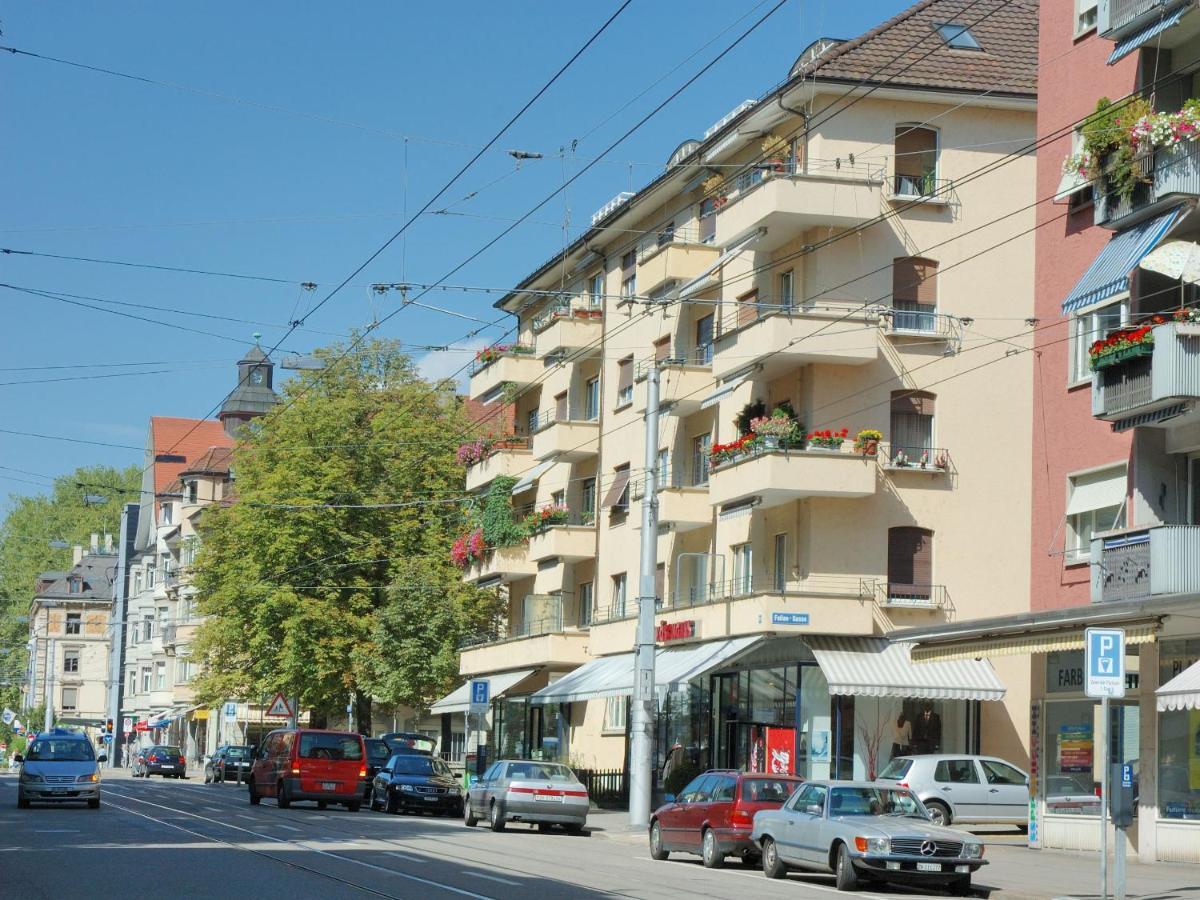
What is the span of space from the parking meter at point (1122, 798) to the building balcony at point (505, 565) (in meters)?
35.2

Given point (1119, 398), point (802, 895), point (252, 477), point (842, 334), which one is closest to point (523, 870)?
point (802, 895)

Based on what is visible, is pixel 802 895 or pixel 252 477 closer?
pixel 802 895

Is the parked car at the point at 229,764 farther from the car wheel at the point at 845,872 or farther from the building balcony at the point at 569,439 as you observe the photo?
the car wheel at the point at 845,872

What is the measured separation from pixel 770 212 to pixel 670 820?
15.3m

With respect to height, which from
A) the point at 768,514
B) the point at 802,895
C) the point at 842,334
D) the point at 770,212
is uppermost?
the point at 770,212

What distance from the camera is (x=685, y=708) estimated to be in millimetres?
45312

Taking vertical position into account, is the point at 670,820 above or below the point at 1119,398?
A: below

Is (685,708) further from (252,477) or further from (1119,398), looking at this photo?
(252,477)

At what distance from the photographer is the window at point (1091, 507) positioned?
29.5 m

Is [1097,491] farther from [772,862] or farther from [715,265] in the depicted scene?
[715,265]

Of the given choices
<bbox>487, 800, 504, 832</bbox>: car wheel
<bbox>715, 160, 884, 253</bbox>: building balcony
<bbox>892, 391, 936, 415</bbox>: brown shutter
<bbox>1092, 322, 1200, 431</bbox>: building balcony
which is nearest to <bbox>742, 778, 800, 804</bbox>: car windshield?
<bbox>1092, 322, 1200, 431</bbox>: building balcony

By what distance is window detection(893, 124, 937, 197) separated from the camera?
133 feet

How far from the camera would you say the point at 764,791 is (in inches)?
1053

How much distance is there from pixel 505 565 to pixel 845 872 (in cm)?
3439
